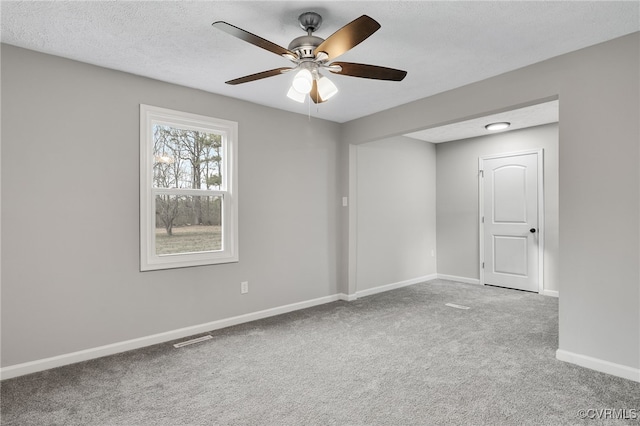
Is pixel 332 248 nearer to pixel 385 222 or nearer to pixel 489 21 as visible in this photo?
pixel 385 222

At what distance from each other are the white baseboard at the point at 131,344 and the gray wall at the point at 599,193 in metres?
2.83

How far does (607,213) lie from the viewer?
260 centimetres

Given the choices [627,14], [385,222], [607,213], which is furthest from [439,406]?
[385,222]

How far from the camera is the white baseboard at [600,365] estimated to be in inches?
98.3

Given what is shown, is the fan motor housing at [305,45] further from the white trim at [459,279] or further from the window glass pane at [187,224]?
the white trim at [459,279]

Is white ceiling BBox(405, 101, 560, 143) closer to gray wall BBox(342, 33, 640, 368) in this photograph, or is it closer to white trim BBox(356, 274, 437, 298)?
gray wall BBox(342, 33, 640, 368)

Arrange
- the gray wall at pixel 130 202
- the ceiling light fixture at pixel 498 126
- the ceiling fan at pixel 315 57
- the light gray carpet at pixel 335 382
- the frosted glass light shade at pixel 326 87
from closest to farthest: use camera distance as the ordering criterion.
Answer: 1. the ceiling fan at pixel 315 57
2. the light gray carpet at pixel 335 382
3. the frosted glass light shade at pixel 326 87
4. the gray wall at pixel 130 202
5. the ceiling light fixture at pixel 498 126

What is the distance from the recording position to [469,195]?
19.5 feet

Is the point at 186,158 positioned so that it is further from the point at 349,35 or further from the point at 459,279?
the point at 459,279

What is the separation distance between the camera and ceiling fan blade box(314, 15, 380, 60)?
5.57 ft

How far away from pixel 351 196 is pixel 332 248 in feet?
2.46

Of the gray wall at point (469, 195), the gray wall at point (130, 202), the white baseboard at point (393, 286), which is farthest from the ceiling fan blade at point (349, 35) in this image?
the gray wall at point (469, 195)

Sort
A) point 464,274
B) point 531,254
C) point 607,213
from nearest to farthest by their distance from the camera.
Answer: point 607,213
point 531,254
point 464,274

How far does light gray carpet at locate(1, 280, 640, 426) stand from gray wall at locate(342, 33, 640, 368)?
0.34 m
